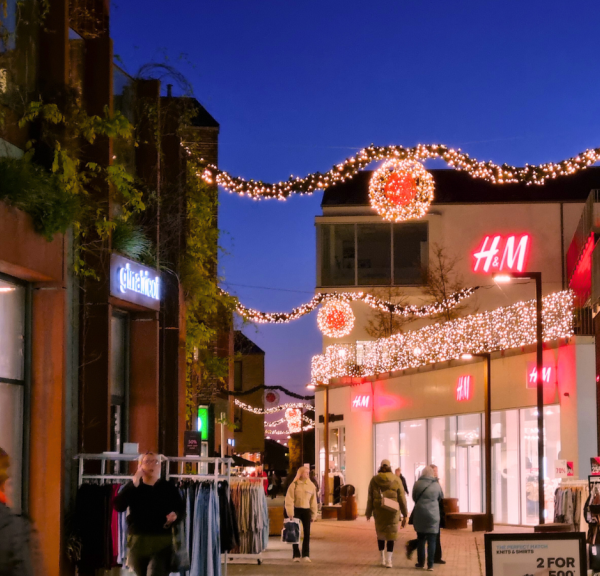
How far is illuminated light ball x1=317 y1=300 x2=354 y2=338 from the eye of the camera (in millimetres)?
37875

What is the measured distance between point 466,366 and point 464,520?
5457 mm

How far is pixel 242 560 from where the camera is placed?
60.8 ft

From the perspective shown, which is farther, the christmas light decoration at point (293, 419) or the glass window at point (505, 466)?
the christmas light decoration at point (293, 419)

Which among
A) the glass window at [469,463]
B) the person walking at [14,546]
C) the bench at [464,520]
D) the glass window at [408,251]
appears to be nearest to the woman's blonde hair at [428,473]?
the bench at [464,520]

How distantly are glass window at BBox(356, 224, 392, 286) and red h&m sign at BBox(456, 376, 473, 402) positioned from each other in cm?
1452

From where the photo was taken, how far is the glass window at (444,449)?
33.8 metres

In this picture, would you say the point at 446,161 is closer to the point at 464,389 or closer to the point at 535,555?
the point at 535,555

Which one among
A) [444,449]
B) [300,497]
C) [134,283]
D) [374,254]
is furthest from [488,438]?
[374,254]

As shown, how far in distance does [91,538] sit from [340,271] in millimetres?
35906

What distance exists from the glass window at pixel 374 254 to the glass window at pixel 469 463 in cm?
1463

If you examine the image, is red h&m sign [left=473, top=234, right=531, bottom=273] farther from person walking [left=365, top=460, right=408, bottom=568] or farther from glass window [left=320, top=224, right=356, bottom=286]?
person walking [left=365, top=460, right=408, bottom=568]

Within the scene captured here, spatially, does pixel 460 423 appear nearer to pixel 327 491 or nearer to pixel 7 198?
pixel 327 491

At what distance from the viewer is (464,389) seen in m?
32.5

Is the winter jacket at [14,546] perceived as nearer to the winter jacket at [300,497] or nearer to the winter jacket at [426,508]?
the winter jacket at [426,508]
